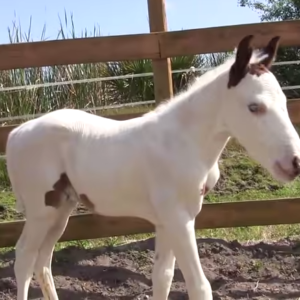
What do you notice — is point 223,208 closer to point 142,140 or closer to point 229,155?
point 142,140

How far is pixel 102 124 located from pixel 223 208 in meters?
1.27

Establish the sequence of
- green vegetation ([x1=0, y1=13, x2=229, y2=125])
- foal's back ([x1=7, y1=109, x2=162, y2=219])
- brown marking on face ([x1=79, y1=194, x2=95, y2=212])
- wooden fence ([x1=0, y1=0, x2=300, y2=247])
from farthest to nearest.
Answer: green vegetation ([x1=0, y1=13, x2=229, y2=125])
wooden fence ([x1=0, y1=0, x2=300, y2=247])
brown marking on face ([x1=79, y1=194, x2=95, y2=212])
foal's back ([x1=7, y1=109, x2=162, y2=219])

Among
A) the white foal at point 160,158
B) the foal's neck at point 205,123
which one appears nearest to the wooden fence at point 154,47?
the white foal at point 160,158

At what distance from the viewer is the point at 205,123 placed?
278 centimetres

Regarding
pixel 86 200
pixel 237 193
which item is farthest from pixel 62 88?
pixel 86 200

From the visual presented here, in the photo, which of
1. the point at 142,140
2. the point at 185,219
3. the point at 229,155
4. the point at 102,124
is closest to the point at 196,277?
the point at 185,219

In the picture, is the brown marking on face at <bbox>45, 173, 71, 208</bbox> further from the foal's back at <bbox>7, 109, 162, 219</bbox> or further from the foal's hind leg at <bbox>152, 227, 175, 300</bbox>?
the foal's hind leg at <bbox>152, 227, 175, 300</bbox>

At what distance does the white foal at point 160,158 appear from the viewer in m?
2.58

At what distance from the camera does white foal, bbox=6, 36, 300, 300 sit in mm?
2578

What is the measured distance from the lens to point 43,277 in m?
3.25

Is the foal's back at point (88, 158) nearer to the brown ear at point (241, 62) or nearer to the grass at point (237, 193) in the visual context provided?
the brown ear at point (241, 62)

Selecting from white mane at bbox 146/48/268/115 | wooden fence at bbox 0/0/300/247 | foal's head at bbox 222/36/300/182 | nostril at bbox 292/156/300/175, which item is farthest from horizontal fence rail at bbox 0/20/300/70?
nostril at bbox 292/156/300/175

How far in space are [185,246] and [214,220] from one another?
133cm

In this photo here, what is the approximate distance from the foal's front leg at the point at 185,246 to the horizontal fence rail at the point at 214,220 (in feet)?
4.24
